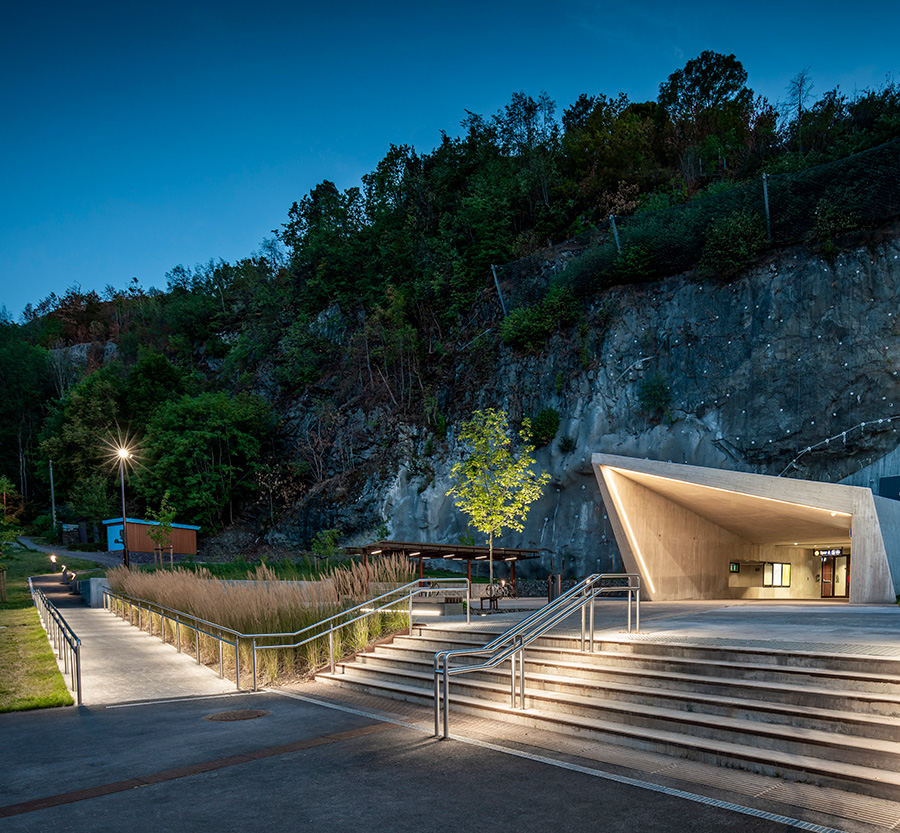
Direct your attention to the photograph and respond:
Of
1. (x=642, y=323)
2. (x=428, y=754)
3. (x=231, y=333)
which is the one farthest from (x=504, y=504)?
(x=231, y=333)

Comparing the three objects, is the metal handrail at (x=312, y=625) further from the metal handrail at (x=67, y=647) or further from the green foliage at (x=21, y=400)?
the green foliage at (x=21, y=400)

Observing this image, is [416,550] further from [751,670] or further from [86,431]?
[86,431]

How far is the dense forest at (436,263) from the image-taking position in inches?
1078

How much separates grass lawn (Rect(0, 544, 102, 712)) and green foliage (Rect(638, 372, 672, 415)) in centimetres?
2049

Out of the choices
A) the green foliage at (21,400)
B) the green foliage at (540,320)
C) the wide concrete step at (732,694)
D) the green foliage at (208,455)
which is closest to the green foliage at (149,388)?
the green foliage at (208,455)

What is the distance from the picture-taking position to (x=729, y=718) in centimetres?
644

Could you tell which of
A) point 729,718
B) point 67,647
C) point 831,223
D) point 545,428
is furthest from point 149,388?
point 729,718

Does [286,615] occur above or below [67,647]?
above

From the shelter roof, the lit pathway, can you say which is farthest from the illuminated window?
the lit pathway

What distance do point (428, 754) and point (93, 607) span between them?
22.2 m

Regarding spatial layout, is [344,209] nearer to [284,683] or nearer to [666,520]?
[666,520]

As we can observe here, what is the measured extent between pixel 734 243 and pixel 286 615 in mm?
20788

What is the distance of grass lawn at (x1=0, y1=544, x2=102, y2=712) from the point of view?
9461 millimetres

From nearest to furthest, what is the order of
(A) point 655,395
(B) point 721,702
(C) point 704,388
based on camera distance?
(B) point 721,702, (C) point 704,388, (A) point 655,395
